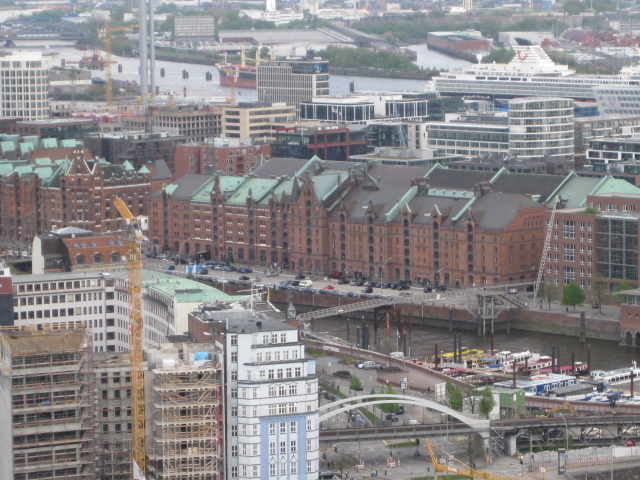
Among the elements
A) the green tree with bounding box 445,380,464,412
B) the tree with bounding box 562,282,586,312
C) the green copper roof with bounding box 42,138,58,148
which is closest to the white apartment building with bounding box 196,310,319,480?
the green tree with bounding box 445,380,464,412

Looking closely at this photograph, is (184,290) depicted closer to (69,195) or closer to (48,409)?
(48,409)

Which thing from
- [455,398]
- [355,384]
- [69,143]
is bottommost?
[355,384]

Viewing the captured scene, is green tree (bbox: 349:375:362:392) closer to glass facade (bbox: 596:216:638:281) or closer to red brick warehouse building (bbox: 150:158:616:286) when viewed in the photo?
glass facade (bbox: 596:216:638:281)

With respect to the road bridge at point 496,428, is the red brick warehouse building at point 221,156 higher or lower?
higher

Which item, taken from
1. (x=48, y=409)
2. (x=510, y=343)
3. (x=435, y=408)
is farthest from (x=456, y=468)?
(x=510, y=343)

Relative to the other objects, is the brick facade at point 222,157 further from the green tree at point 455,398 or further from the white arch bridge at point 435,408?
the white arch bridge at point 435,408

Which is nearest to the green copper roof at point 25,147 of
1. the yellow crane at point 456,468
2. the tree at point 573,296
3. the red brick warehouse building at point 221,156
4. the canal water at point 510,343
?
the red brick warehouse building at point 221,156

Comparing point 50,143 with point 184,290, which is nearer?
point 184,290
